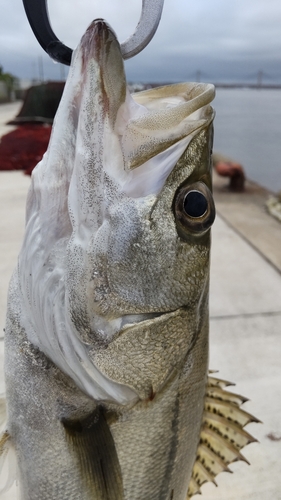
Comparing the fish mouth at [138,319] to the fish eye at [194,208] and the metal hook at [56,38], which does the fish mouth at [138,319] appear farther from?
the metal hook at [56,38]

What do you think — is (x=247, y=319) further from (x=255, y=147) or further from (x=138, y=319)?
(x=255, y=147)

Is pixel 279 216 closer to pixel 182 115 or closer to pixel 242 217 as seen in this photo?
pixel 242 217

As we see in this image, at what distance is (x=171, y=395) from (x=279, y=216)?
4929 mm

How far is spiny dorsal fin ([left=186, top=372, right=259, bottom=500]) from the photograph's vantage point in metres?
1.43

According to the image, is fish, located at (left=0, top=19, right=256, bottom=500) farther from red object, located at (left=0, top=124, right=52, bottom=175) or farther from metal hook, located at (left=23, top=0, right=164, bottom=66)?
red object, located at (left=0, top=124, right=52, bottom=175)

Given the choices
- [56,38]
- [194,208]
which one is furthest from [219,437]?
[56,38]

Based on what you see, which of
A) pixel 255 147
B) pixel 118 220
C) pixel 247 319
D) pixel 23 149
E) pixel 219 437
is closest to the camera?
pixel 118 220

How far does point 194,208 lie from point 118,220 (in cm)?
18

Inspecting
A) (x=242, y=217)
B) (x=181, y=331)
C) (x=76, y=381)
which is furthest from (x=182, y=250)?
(x=242, y=217)

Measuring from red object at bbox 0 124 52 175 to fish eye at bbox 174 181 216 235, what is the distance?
6617 millimetres

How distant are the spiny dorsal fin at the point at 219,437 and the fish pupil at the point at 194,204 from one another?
64 cm

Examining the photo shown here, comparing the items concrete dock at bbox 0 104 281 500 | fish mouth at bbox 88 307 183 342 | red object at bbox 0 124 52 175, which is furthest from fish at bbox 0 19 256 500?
red object at bbox 0 124 52 175

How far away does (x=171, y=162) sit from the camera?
3.44 feet

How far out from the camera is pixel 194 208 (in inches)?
42.4
